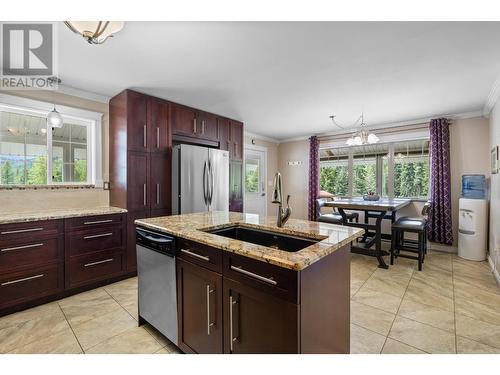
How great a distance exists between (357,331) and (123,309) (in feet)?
6.90

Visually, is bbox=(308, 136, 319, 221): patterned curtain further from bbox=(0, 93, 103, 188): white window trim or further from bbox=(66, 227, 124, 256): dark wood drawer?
bbox=(0, 93, 103, 188): white window trim

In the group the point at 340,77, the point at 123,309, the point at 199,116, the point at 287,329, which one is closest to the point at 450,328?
the point at 287,329

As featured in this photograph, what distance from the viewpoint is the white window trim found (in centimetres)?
269

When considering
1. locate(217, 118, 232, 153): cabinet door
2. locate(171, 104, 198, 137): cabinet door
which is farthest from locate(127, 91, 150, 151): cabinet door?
locate(217, 118, 232, 153): cabinet door

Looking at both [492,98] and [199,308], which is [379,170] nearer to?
[492,98]

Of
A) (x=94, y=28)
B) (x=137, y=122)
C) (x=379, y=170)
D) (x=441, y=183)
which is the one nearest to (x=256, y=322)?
(x=94, y=28)

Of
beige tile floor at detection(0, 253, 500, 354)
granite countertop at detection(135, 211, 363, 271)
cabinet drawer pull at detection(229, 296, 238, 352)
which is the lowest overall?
beige tile floor at detection(0, 253, 500, 354)

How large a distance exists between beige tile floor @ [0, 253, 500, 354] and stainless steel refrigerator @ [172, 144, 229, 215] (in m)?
1.19

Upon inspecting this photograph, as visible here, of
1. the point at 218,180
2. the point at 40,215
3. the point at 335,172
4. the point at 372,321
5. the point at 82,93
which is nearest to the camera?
the point at 372,321

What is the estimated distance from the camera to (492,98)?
3211 millimetres

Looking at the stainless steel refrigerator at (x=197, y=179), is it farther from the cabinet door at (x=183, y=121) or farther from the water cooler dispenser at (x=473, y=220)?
the water cooler dispenser at (x=473, y=220)

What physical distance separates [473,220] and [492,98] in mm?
1734

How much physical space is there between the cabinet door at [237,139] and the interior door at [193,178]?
96 centimetres

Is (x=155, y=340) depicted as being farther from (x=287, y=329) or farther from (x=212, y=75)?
(x=212, y=75)
